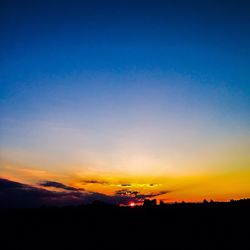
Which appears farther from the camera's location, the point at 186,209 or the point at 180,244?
the point at 186,209

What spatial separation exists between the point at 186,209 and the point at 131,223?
947 cm

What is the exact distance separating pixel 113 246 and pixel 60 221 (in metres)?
10.3

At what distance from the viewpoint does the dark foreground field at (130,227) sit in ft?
114

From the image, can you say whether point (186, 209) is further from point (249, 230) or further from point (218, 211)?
point (249, 230)

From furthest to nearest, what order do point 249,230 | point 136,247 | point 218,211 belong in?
point 218,211, point 249,230, point 136,247

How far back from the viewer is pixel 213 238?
36.1 m

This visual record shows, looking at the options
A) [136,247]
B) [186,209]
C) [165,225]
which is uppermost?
[186,209]

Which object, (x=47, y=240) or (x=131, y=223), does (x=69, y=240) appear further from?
(x=131, y=223)

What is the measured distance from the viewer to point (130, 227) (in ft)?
129

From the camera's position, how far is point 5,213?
159ft

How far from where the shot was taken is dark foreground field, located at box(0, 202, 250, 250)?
34.9 metres

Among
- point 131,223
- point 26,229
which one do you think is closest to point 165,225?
point 131,223

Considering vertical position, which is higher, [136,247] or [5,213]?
[5,213]

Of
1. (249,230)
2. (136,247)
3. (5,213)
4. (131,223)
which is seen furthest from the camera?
(5,213)
